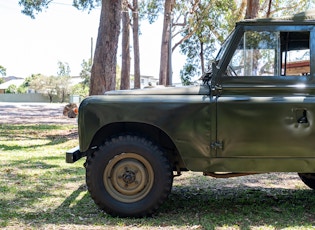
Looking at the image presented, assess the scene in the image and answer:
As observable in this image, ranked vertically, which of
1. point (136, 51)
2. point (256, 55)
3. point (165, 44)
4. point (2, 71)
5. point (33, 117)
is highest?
point (2, 71)

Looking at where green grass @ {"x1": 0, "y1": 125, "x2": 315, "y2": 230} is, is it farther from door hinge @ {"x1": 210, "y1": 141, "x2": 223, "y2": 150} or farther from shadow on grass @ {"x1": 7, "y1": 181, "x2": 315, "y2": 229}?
door hinge @ {"x1": 210, "y1": 141, "x2": 223, "y2": 150}

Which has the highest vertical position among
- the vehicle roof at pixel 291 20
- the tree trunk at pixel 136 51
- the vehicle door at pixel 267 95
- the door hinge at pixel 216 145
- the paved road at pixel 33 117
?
the tree trunk at pixel 136 51

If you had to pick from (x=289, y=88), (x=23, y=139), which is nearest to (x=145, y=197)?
(x=289, y=88)

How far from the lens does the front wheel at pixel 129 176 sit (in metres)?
4.30

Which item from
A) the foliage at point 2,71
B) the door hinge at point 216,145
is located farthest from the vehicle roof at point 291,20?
the foliage at point 2,71

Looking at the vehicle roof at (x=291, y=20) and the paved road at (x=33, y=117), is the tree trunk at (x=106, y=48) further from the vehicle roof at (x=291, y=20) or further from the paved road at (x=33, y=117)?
the vehicle roof at (x=291, y=20)

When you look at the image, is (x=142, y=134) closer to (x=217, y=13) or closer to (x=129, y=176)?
(x=129, y=176)

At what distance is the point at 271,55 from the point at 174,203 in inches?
83.0

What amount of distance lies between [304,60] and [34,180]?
4.26m

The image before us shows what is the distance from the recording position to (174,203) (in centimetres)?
510

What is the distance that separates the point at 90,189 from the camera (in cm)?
434

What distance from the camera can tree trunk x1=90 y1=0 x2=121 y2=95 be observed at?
11719 millimetres

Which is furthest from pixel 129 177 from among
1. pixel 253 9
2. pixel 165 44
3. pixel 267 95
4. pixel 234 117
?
pixel 165 44

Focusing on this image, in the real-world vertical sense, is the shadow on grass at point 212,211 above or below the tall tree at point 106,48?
below
